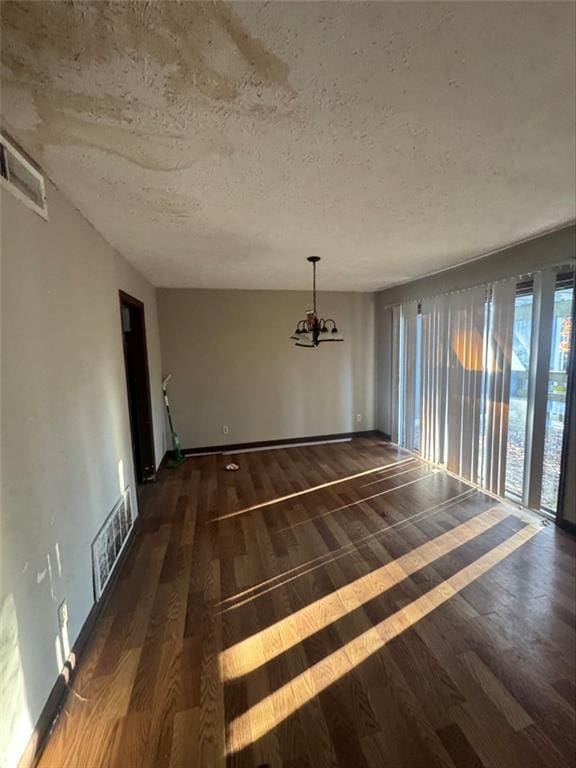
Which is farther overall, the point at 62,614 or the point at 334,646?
the point at 334,646

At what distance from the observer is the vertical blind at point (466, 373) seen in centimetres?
296

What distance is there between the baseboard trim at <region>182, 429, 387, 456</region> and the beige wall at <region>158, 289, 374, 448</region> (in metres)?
0.08

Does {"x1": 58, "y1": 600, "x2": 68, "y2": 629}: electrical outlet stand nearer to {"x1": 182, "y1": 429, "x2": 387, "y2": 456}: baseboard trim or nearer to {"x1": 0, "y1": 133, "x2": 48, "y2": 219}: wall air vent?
{"x1": 0, "y1": 133, "x2": 48, "y2": 219}: wall air vent

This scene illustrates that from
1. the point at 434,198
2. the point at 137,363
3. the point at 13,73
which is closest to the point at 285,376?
the point at 137,363

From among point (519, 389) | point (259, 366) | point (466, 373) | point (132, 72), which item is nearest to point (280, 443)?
point (259, 366)

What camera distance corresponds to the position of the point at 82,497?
1.79 meters

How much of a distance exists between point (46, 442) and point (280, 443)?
12.8 ft

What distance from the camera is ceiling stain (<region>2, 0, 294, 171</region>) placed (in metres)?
0.84

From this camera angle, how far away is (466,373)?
345 centimetres

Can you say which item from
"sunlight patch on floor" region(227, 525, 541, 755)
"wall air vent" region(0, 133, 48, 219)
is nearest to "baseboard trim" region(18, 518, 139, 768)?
"sunlight patch on floor" region(227, 525, 541, 755)

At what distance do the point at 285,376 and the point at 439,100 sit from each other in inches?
162

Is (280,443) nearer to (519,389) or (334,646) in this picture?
(519,389)

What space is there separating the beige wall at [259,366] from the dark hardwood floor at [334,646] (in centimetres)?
208

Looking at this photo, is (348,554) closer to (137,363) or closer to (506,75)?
(506,75)
